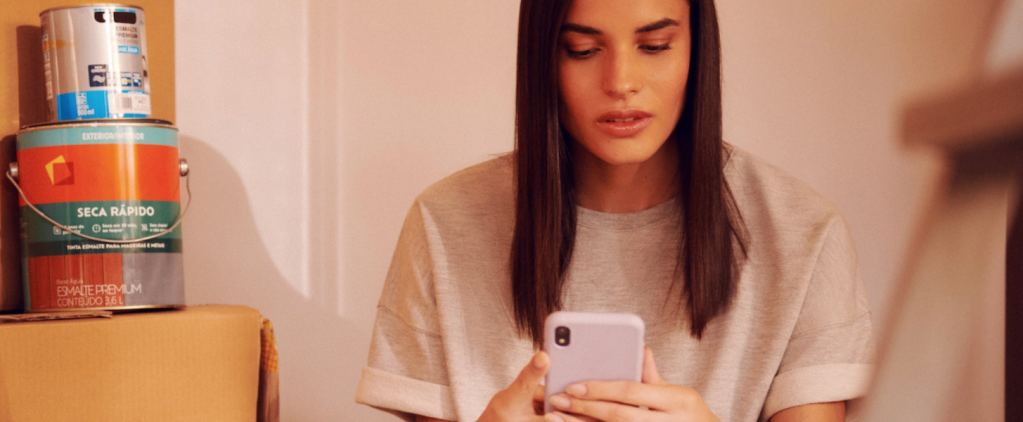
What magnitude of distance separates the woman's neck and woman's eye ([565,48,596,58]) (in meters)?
0.15

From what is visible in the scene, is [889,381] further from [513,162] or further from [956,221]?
[513,162]

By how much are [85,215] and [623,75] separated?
21.4 inches

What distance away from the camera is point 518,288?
0.87m

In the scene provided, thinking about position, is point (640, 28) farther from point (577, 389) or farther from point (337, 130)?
point (337, 130)

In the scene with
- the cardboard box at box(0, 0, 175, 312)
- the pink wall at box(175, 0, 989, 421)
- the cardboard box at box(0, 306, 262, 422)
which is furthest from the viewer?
the pink wall at box(175, 0, 989, 421)

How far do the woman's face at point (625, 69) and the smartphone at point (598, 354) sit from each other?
0.22 m

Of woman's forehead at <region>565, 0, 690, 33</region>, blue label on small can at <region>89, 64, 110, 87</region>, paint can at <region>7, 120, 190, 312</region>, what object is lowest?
Answer: paint can at <region>7, 120, 190, 312</region>

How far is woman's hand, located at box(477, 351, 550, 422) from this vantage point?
0.64 metres

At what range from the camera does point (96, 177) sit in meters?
0.81

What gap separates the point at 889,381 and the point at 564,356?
555 mm

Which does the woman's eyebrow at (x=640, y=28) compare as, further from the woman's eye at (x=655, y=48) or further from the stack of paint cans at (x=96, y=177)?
the stack of paint cans at (x=96, y=177)

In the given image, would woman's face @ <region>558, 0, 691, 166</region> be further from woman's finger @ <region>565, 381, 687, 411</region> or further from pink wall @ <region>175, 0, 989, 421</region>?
pink wall @ <region>175, 0, 989, 421</region>

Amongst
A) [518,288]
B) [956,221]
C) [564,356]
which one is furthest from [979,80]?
[518,288]

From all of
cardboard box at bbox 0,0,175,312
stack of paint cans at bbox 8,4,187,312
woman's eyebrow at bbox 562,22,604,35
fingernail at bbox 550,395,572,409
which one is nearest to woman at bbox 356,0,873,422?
woman's eyebrow at bbox 562,22,604,35
